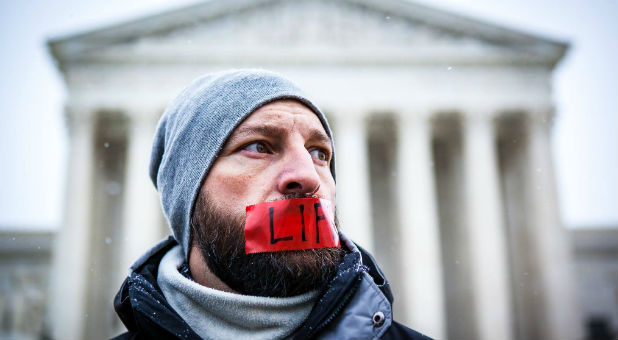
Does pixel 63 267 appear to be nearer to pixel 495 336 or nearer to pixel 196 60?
pixel 196 60

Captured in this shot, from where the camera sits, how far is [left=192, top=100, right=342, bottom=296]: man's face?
164cm

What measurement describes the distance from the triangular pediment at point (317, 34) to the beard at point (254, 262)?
56.9 ft

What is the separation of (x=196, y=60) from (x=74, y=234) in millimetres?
7966

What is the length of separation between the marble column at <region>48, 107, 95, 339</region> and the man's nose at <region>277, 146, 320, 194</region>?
17.0 m

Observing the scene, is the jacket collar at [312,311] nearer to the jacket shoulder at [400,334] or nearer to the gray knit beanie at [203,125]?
the jacket shoulder at [400,334]

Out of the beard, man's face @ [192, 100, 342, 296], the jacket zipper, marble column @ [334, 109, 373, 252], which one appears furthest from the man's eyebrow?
marble column @ [334, 109, 373, 252]

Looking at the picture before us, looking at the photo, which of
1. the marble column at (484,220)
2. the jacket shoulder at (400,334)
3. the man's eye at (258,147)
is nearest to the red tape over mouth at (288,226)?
the man's eye at (258,147)

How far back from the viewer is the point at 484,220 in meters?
21.6

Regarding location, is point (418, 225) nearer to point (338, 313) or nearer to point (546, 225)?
point (546, 225)

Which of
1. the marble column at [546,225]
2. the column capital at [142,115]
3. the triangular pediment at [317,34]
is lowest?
the marble column at [546,225]

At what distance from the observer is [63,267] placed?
1911 cm

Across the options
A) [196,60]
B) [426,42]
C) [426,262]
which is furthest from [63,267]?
[426,42]

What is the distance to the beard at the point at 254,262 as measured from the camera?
1.61 m

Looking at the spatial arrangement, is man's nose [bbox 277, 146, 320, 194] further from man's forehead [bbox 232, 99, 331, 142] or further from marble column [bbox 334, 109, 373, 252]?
marble column [bbox 334, 109, 373, 252]
